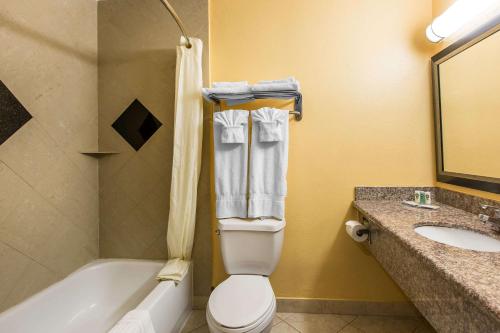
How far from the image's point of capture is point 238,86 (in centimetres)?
138

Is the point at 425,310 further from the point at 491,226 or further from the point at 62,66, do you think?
the point at 62,66

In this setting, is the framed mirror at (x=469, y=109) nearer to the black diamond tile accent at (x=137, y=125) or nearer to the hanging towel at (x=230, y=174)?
the hanging towel at (x=230, y=174)

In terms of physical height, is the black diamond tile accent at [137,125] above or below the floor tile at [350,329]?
above

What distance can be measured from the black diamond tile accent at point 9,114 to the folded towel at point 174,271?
1.08 m

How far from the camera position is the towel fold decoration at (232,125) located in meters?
1.38

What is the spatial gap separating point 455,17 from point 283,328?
204 centimetres

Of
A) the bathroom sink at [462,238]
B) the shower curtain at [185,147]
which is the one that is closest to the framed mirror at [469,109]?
the bathroom sink at [462,238]

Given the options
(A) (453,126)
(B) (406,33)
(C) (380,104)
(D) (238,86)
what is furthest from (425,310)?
(B) (406,33)

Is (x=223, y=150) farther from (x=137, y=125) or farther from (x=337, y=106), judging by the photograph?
(x=337, y=106)

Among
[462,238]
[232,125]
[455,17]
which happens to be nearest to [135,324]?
[232,125]

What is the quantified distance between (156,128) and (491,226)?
76.7 inches

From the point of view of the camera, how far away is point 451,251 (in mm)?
755

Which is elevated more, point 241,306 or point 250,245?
point 250,245

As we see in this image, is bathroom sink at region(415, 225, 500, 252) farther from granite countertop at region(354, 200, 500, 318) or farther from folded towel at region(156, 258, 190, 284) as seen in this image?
folded towel at region(156, 258, 190, 284)
